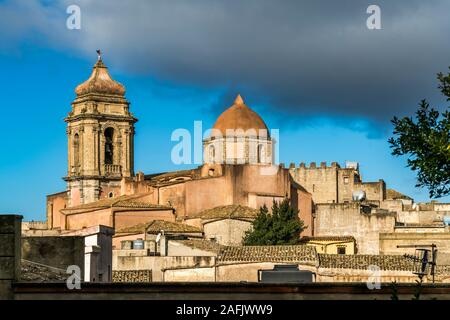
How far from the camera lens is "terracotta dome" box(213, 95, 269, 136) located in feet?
274

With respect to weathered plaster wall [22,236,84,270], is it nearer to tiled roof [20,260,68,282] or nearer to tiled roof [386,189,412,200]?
tiled roof [20,260,68,282]

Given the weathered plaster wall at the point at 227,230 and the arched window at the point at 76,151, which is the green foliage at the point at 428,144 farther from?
the arched window at the point at 76,151

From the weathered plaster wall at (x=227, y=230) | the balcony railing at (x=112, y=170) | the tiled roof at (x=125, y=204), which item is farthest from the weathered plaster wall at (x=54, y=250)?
the balcony railing at (x=112, y=170)

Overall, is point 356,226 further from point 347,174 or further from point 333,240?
point 347,174

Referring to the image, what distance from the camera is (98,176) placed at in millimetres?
84250

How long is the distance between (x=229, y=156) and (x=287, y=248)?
30.0 metres

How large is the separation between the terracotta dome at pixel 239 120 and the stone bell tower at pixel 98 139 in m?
6.67

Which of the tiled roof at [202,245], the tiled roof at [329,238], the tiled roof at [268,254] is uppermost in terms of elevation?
the tiled roof at [329,238]

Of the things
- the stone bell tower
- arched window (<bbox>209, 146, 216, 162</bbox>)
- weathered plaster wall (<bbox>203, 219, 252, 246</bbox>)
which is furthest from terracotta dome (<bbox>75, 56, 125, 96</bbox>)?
weathered plaster wall (<bbox>203, 219, 252, 246</bbox>)

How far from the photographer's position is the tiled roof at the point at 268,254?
49.6 metres

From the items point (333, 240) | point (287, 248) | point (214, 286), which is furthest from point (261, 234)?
point (214, 286)

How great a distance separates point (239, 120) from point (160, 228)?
22039 millimetres

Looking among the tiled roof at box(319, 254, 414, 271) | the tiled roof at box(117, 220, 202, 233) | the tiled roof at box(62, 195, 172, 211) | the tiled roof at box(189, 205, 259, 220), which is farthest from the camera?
the tiled roof at box(62, 195, 172, 211)
